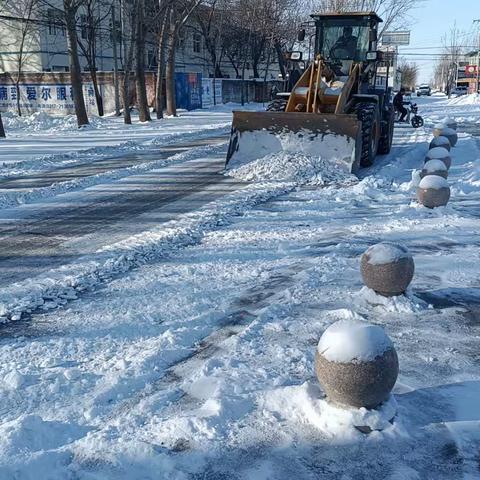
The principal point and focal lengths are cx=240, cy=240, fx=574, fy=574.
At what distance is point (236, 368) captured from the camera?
155 inches

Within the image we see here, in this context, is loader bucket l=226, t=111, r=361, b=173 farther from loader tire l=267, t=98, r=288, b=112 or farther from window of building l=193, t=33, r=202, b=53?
window of building l=193, t=33, r=202, b=53

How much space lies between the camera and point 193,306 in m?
4.98

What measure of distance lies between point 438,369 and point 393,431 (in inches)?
35.9

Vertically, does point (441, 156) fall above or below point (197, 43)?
below

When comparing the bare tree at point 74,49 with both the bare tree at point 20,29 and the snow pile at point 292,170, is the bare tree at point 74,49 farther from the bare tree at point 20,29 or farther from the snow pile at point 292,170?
the snow pile at point 292,170

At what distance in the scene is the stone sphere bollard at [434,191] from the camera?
8062 mm

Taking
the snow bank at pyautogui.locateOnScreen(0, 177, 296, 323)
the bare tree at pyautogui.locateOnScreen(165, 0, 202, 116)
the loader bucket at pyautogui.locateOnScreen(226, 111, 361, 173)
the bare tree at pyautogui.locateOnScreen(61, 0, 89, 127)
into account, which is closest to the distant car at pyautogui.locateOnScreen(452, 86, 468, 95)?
the bare tree at pyautogui.locateOnScreen(165, 0, 202, 116)

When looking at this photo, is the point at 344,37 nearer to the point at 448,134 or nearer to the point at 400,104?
the point at 448,134

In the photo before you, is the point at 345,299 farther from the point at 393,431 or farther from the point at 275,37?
the point at 275,37

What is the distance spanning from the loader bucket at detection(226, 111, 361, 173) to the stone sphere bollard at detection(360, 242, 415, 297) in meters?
5.92

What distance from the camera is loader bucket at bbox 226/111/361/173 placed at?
10.8 m

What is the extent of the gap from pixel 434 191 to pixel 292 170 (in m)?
3.30

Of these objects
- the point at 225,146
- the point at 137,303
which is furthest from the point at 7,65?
the point at 137,303

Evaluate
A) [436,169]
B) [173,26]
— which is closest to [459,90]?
[173,26]
